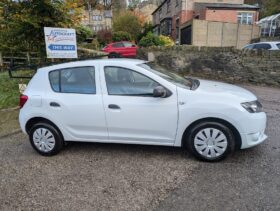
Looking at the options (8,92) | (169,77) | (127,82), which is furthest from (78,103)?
(8,92)

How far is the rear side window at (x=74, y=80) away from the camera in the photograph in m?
4.37

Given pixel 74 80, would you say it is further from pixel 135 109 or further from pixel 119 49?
pixel 119 49

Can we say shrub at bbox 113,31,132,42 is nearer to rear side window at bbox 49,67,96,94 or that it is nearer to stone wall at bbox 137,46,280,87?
stone wall at bbox 137,46,280,87

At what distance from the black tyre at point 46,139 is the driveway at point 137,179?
141mm

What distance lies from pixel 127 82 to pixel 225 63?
316 inches

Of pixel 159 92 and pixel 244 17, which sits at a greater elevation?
pixel 244 17

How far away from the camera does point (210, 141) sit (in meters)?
4.01

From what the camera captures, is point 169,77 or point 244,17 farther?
point 244,17

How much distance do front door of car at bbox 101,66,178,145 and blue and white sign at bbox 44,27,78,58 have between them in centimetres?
422

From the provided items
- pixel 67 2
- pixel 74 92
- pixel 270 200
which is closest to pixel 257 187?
pixel 270 200

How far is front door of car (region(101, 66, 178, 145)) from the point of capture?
4059mm

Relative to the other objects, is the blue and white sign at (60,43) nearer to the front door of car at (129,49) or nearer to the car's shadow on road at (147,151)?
the car's shadow on road at (147,151)

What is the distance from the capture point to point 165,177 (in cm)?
374

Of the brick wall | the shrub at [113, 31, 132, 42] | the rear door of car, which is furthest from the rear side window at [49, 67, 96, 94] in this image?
the shrub at [113, 31, 132, 42]
